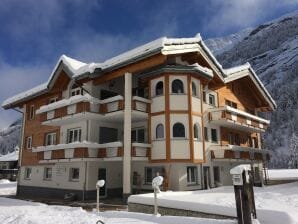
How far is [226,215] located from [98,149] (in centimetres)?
1336

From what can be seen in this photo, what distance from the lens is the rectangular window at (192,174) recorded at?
2230 centimetres

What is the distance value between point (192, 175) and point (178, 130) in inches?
141

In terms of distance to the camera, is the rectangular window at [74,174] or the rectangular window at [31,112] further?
the rectangular window at [31,112]

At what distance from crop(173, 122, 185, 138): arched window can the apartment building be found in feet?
0.23

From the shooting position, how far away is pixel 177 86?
73.9ft

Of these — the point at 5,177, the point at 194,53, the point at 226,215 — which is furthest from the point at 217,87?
the point at 5,177

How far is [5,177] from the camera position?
180 ft

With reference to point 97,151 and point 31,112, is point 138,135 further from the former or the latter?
point 31,112

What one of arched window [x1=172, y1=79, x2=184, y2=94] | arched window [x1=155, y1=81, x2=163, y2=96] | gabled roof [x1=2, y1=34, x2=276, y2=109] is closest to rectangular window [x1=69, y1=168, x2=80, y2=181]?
gabled roof [x1=2, y1=34, x2=276, y2=109]

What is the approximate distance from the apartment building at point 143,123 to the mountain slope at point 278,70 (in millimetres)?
62118

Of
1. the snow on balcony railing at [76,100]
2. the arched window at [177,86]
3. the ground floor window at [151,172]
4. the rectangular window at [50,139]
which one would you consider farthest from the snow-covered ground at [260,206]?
the rectangular window at [50,139]

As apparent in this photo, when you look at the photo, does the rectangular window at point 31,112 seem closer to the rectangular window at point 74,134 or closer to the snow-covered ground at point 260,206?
the rectangular window at point 74,134

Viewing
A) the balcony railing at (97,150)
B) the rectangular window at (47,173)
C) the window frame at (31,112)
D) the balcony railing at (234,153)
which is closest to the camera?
the balcony railing at (97,150)

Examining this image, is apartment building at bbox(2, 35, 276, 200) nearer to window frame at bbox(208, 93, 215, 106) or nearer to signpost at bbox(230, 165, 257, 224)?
window frame at bbox(208, 93, 215, 106)
